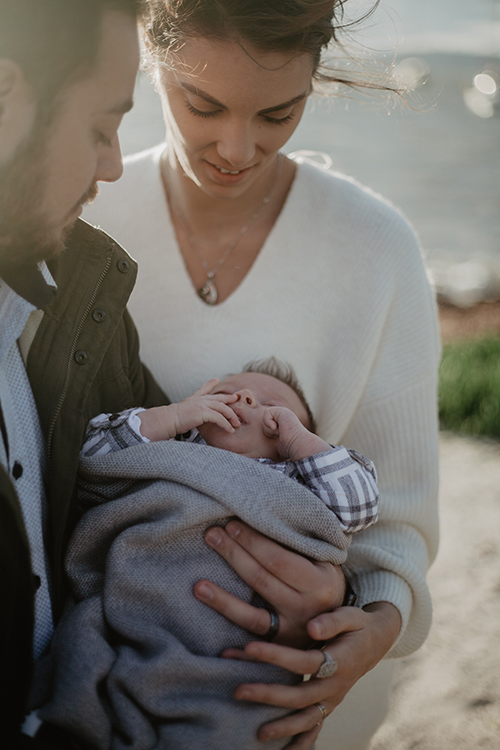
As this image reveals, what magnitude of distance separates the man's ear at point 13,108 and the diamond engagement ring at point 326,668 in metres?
1.30

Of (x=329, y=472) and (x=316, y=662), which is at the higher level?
(x=329, y=472)

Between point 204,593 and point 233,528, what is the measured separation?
0.16m

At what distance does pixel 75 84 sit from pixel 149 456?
2.71 feet

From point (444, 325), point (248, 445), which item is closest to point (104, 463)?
point (248, 445)

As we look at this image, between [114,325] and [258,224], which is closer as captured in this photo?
[114,325]

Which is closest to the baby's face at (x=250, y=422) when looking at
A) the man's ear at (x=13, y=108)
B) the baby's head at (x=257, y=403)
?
the baby's head at (x=257, y=403)

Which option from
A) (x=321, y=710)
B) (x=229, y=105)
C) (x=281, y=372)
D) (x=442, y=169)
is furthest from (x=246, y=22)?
(x=442, y=169)

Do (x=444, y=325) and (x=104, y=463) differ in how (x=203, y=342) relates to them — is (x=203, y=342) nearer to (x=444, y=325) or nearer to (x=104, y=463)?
(x=104, y=463)

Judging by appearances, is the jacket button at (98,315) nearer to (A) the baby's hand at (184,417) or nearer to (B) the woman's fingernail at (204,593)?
(A) the baby's hand at (184,417)

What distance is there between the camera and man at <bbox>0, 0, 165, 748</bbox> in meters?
1.22

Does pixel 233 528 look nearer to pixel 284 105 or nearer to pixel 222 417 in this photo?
pixel 222 417

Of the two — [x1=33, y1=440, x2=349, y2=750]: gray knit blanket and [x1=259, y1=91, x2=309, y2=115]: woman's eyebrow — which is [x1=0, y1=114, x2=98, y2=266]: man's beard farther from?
[x1=259, y1=91, x2=309, y2=115]: woman's eyebrow

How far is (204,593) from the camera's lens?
1.43 metres

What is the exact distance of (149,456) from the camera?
1.54 metres
